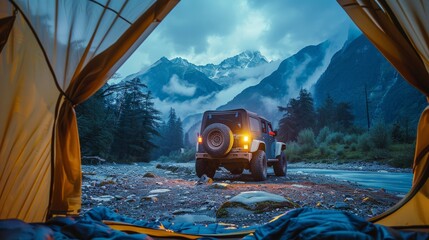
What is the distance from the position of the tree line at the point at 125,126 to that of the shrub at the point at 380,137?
9.60m

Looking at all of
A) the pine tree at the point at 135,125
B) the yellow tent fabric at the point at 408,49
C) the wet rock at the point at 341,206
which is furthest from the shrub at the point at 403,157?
the pine tree at the point at 135,125

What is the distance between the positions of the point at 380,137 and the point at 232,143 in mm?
7149

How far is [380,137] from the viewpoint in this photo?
10.0 metres

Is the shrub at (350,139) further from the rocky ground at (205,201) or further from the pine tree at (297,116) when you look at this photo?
the rocky ground at (205,201)

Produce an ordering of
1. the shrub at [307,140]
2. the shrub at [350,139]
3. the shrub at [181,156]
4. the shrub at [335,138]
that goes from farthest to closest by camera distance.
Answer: the shrub at [181,156] < the shrub at [335,138] < the shrub at [307,140] < the shrub at [350,139]

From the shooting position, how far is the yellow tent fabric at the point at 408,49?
1.84 meters

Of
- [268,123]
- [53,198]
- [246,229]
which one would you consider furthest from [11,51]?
[268,123]

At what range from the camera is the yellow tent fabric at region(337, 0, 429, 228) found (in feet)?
6.03

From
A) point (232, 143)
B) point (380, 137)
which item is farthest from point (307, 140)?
point (232, 143)

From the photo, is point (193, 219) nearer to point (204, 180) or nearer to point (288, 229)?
point (288, 229)

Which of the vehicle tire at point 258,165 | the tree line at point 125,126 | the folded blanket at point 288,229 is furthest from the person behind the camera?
the tree line at point 125,126

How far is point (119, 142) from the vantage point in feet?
48.4

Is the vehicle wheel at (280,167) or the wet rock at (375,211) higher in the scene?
the vehicle wheel at (280,167)

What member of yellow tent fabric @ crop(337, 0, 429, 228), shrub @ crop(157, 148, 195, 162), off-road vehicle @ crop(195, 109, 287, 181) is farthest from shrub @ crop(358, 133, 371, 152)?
yellow tent fabric @ crop(337, 0, 429, 228)
